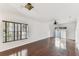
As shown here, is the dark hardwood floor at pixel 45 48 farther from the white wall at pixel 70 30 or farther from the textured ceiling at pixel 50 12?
the textured ceiling at pixel 50 12

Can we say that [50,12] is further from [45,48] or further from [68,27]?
[45,48]

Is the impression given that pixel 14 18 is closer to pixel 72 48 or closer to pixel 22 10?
pixel 22 10

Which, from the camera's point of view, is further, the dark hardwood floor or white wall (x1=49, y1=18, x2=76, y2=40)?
the dark hardwood floor

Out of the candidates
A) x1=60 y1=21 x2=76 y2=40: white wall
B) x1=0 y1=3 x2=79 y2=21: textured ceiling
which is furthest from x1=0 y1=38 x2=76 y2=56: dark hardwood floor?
x1=0 y1=3 x2=79 y2=21: textured ceiling

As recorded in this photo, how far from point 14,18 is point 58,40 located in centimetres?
141

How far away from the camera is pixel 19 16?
2.60 meters

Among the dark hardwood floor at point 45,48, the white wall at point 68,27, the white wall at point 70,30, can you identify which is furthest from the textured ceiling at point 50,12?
the dark hardwood floor at point 45,48

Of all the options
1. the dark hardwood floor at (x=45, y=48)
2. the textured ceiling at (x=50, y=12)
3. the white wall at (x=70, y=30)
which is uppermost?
the textured ceiling at (x=50, y=12)

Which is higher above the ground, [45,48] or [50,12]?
[50,12]

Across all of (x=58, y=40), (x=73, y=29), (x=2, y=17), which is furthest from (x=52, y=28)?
(x=2, y=17)

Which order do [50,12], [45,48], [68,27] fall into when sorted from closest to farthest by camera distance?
1. [50,12]
2. [68,27]
3. [45,48]

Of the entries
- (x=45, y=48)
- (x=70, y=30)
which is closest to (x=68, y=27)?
(x=70, y=30)

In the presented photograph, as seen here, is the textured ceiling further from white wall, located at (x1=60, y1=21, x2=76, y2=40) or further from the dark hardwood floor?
the dark hardwood floor

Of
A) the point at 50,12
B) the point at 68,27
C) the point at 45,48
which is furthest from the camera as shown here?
the point at 45,48
